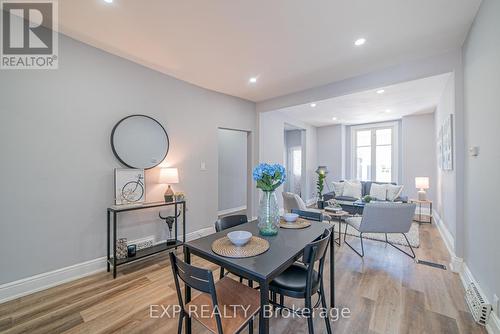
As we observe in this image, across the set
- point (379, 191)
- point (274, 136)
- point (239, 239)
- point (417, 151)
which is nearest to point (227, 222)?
point (239, 239)

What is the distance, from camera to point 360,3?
1.84 meters

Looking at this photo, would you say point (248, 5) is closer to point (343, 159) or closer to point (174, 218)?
point (174, 218)

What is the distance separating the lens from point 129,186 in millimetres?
2783

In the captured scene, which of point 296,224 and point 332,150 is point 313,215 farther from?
point 332,150

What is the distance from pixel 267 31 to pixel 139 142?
2.17 metres

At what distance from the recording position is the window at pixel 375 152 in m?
6.12

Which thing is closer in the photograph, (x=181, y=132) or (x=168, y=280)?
(x=168, y=280)

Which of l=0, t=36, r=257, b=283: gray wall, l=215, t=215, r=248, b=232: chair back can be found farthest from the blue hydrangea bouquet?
l=0, t=36, r=257, b=283: gray wall

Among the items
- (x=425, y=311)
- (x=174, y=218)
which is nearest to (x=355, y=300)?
(x=425, y=311)

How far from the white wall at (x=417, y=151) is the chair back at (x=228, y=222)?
5.44 metres

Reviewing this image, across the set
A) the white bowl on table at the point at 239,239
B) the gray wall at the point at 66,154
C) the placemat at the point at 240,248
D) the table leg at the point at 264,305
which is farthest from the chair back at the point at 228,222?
the gray wall at the point at 66,154

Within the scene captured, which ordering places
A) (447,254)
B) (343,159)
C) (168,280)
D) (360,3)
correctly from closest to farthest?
(360,3), (168,280), (447,254), (343,159)

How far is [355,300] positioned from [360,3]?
2.78 meters

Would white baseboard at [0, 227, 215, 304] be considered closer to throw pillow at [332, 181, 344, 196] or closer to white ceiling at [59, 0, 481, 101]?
white ceiling at [59, 0, 481, 101]
